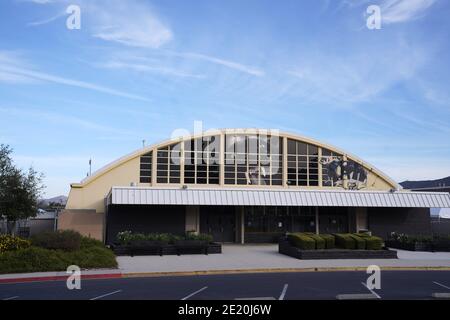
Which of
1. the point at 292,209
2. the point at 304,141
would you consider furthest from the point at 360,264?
the point at 304,141

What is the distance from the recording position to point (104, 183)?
33.6m

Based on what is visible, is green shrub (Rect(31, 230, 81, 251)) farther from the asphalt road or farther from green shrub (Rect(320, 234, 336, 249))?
green shrub (Rect(320, 234, 336, 249))

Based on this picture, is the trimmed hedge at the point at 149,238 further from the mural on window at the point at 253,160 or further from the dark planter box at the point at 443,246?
the dark planter box at the point at 443,246

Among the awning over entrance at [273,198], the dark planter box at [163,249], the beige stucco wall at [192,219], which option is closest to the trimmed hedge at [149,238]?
the dark planter box at [163,249]

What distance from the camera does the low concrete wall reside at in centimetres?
3119

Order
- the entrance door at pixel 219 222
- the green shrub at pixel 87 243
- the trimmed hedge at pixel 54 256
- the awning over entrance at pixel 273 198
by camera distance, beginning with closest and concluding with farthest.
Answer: the trimmed hedge at pixel 54 256, the green shrub at pixel 87 243, the awning over entrance at pixel 273 198, the entrance door at pixel 219 222

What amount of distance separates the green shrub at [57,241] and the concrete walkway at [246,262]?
2243 millimetres

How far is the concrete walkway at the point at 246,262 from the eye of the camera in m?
19.5

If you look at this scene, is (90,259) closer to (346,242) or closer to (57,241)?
(57,241)

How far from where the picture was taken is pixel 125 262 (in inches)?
844

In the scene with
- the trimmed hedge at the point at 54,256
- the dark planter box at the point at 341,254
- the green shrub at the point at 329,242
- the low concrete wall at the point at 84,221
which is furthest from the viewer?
the low concrete wall at the point at 84,221
